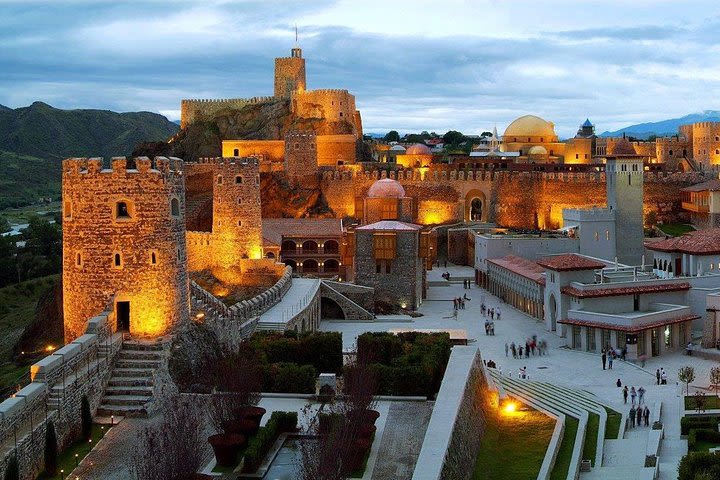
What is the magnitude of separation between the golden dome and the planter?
63881mm

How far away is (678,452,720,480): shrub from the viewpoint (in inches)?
737

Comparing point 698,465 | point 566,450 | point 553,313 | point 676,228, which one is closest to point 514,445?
point 566,450

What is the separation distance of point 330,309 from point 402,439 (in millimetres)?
24257

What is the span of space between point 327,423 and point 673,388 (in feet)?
45.6

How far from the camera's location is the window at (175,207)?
2238 centimetres

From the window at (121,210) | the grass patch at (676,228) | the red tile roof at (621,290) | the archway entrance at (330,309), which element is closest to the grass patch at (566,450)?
the window at (121,210)

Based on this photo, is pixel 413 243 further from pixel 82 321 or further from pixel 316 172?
pixel 82 321

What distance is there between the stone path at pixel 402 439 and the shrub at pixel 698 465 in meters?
5.24

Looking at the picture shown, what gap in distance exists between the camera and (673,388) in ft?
94.7

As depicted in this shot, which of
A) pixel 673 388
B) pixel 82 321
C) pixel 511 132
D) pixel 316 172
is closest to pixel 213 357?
pixel 82 321

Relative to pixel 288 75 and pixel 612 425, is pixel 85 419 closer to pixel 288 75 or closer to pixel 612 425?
pixel 612 425

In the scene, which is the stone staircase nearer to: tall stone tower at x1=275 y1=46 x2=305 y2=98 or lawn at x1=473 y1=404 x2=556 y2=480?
lawn at x1=473 y1=404 x2=556 y2=480

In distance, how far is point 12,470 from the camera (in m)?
A: 15.8

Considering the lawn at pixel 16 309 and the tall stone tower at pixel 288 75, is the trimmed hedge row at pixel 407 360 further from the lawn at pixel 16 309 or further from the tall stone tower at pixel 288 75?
the tall stone tower at pixel 288 75
